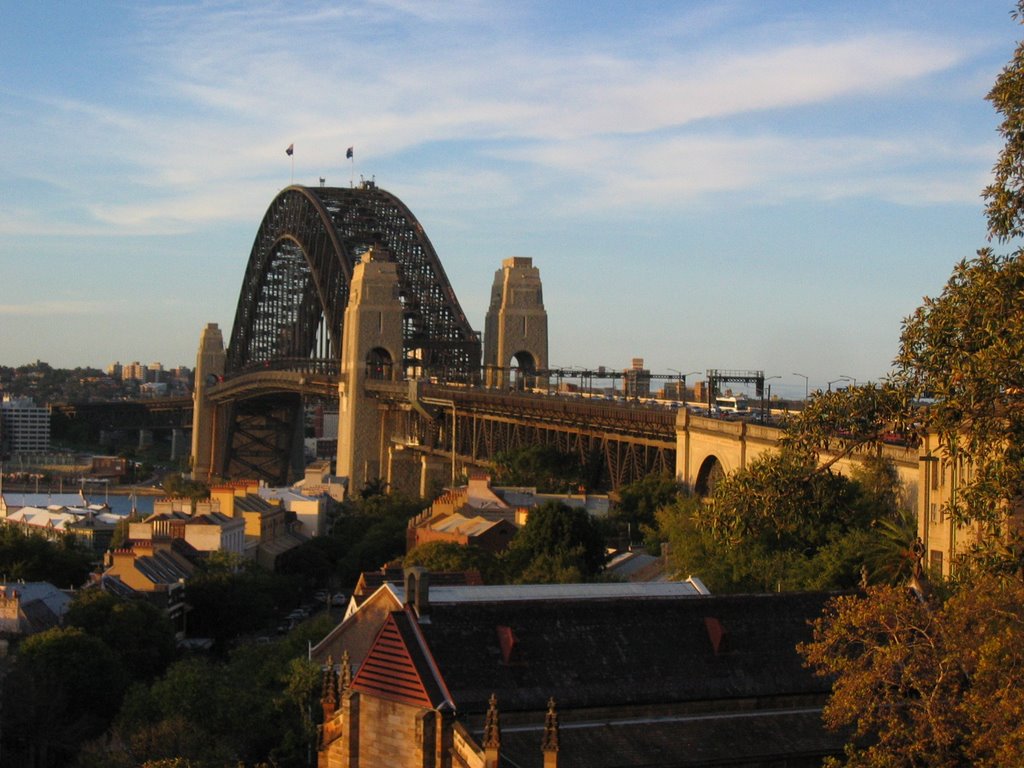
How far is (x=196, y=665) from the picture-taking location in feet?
167

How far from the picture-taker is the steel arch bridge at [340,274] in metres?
160

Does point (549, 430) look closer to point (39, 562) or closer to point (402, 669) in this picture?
point (39, 562)

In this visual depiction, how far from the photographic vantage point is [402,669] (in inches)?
1310

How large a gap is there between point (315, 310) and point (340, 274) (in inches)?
747

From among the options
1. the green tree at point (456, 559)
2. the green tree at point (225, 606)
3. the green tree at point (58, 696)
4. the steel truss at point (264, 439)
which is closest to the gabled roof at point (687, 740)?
the green tree at point (58, 696)

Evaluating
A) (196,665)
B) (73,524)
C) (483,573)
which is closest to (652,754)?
(196,665)

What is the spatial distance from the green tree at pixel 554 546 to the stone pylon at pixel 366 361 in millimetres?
68616

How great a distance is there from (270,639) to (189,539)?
2066 centimetres

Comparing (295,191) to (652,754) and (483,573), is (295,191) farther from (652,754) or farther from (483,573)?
(652,754)

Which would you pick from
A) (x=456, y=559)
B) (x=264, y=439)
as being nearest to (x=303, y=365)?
(x=264, y=439)

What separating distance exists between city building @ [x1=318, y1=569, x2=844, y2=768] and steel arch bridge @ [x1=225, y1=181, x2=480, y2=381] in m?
114

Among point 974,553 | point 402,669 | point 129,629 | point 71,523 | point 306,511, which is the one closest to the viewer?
point 974,553

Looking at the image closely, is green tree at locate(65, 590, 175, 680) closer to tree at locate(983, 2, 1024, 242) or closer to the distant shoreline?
tree at locate(983, 2, 1024, 242)

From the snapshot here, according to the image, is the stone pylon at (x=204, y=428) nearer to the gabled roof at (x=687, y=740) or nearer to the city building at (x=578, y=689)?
the city building at (x=578, y=689)
